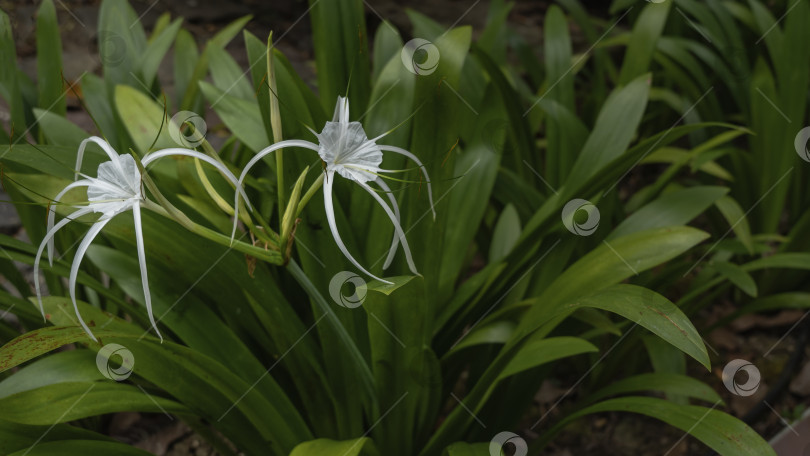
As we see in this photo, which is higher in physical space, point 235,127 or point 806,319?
point 235,127

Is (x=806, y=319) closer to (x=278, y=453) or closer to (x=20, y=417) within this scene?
(x=278, y=453)

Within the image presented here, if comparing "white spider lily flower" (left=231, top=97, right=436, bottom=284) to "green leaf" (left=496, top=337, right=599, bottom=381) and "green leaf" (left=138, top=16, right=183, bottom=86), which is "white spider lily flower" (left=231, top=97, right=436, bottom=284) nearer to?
"green leaf" (left=496, top=337, right=599, bottom=381)

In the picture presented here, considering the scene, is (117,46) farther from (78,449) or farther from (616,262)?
(616,262)

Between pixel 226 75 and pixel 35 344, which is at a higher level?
pixel 226 75

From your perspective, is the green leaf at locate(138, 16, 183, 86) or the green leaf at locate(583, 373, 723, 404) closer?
the green leaf at locate(583, 373, 723, 404)

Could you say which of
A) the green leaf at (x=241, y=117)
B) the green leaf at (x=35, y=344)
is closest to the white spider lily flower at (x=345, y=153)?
the green leaf at (x=35, y=344)

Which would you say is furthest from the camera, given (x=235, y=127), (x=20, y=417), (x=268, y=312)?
(x=235, y=127)

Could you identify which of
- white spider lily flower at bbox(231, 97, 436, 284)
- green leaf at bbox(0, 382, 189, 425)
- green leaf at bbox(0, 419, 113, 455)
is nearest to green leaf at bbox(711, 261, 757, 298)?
white spider lily flower at bbox(231, 97, 436, 284)

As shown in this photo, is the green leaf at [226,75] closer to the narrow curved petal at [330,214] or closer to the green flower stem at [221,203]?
the green flower stem at [221,203]

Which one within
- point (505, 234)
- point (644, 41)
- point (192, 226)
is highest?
point (644, 41)

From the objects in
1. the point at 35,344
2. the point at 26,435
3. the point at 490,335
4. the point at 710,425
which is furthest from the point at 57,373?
the point at 710,425

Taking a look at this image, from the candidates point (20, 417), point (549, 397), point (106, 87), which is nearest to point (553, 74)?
point (549, 397)
